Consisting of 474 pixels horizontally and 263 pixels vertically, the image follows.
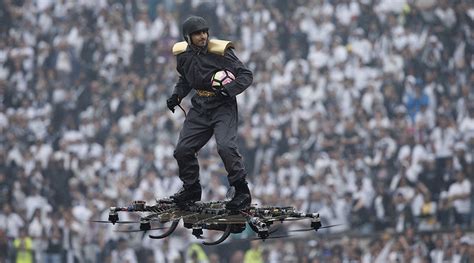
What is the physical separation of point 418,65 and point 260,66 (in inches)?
123

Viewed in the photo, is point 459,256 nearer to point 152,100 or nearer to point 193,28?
point 152,100

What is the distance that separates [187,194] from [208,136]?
2.10 feet

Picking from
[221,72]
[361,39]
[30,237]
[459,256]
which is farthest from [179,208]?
[361,39]

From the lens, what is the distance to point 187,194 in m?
12.0

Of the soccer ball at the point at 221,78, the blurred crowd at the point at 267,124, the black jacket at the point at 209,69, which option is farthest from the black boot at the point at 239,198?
the blurred crowd at the point at 267,124

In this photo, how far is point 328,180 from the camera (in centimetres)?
2062

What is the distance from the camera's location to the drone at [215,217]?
11406 millimetres

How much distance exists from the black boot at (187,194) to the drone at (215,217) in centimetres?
4

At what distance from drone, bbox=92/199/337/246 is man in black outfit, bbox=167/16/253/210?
0.11 m

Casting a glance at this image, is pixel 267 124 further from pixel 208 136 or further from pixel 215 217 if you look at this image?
pixel 215 217

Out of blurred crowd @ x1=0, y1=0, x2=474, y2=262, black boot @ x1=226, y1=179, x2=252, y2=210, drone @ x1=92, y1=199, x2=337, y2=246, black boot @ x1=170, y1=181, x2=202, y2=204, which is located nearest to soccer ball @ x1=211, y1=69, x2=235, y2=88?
black boot @ x1=226, y1=179, x2=252, y2=210

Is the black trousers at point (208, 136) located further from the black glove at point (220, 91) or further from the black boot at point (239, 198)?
the black glove at point (220, 91)

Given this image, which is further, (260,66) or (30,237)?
(260,66)

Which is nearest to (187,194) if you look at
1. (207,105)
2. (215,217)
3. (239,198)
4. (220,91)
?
(215,217)
